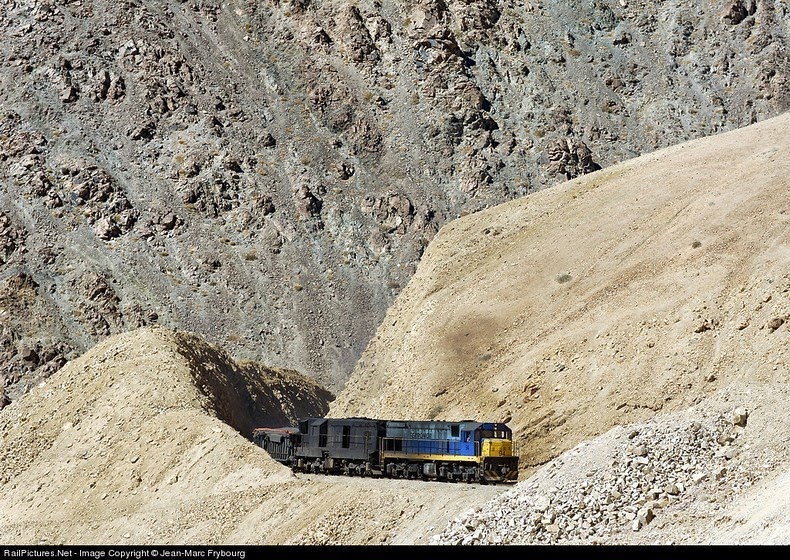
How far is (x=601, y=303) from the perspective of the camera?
40.4 metres

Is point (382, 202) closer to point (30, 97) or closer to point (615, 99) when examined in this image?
point (615, 99)

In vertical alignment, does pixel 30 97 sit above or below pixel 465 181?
above

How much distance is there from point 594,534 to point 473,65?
72.6m

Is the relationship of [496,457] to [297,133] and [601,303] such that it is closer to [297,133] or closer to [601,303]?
[601,303]

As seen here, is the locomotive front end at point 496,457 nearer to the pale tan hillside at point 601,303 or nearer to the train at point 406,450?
the train at point 406,450

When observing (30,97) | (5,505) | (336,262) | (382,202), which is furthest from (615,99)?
(5,505)

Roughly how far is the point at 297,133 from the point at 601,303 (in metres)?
49.5

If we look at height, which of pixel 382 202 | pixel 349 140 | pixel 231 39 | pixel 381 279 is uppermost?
pixel 231 39

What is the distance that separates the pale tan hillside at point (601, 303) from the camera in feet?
112

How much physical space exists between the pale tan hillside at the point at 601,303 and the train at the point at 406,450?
2211 millimetres

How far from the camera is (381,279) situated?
7594cm
